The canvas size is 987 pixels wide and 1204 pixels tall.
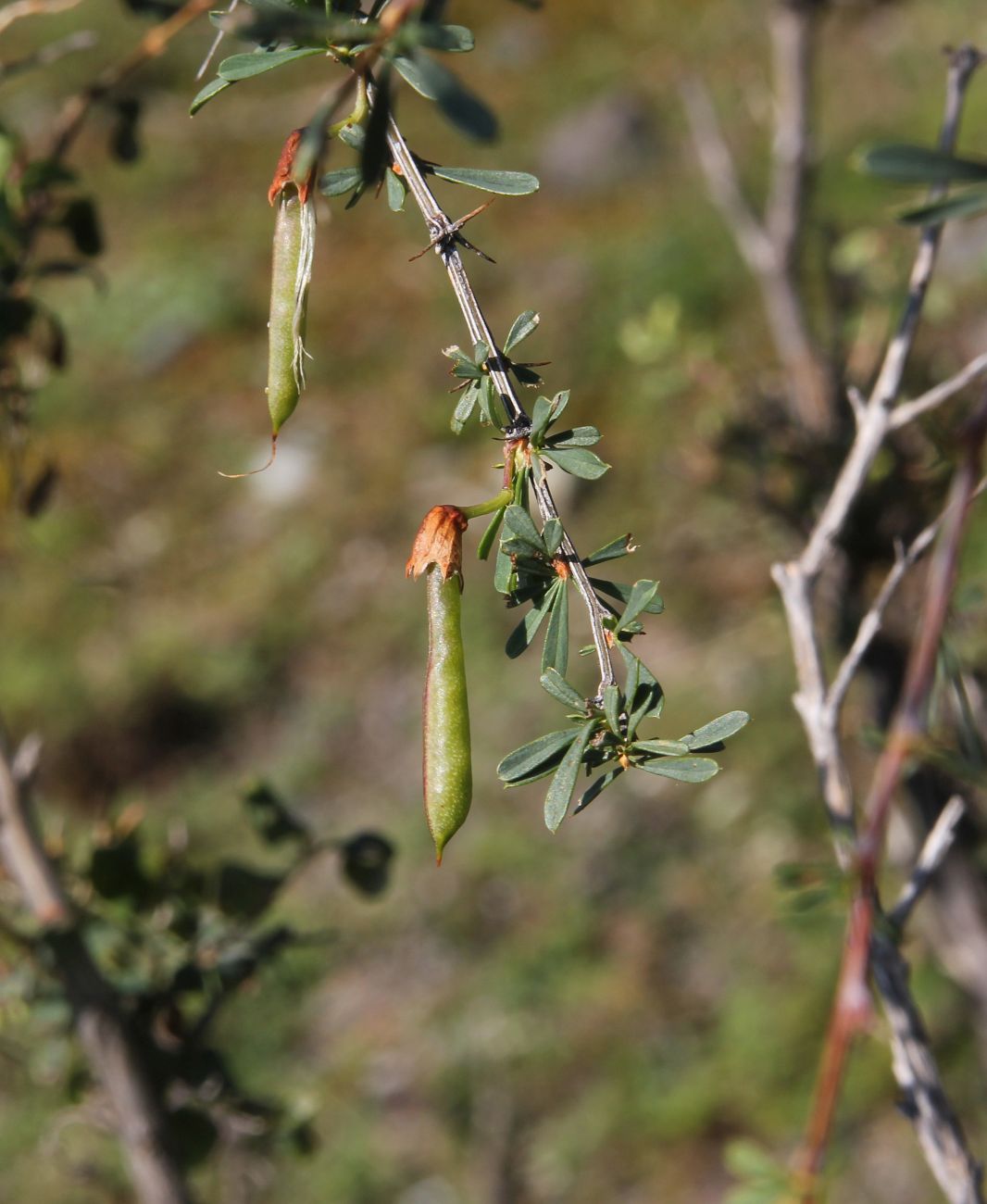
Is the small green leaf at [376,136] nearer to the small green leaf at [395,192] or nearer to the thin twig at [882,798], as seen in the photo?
the small green leaf at [395,192]

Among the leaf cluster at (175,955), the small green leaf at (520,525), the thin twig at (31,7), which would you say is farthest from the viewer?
the leaf cluster at (175,955)

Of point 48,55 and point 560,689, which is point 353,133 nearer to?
point 560,689

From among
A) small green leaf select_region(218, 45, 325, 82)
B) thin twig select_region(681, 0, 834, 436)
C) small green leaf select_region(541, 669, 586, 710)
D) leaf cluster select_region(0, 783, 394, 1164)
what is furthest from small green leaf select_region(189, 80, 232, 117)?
thin twig select_region(681, 0, 834, 436)

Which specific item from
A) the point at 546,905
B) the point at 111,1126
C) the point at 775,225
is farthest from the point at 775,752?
the point at 111,1126

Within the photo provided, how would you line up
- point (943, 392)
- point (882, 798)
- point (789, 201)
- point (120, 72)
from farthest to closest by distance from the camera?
point (789, 201) < point (120, 72) < point (943, 392) < point (882, 798)

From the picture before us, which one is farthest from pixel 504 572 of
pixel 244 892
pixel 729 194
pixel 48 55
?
pixel 729 194

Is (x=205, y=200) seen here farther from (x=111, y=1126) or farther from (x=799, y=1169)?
(x=799, y=1169)

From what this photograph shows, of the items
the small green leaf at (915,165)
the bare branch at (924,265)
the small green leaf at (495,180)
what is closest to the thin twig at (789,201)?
the bare branch at (924,265)
